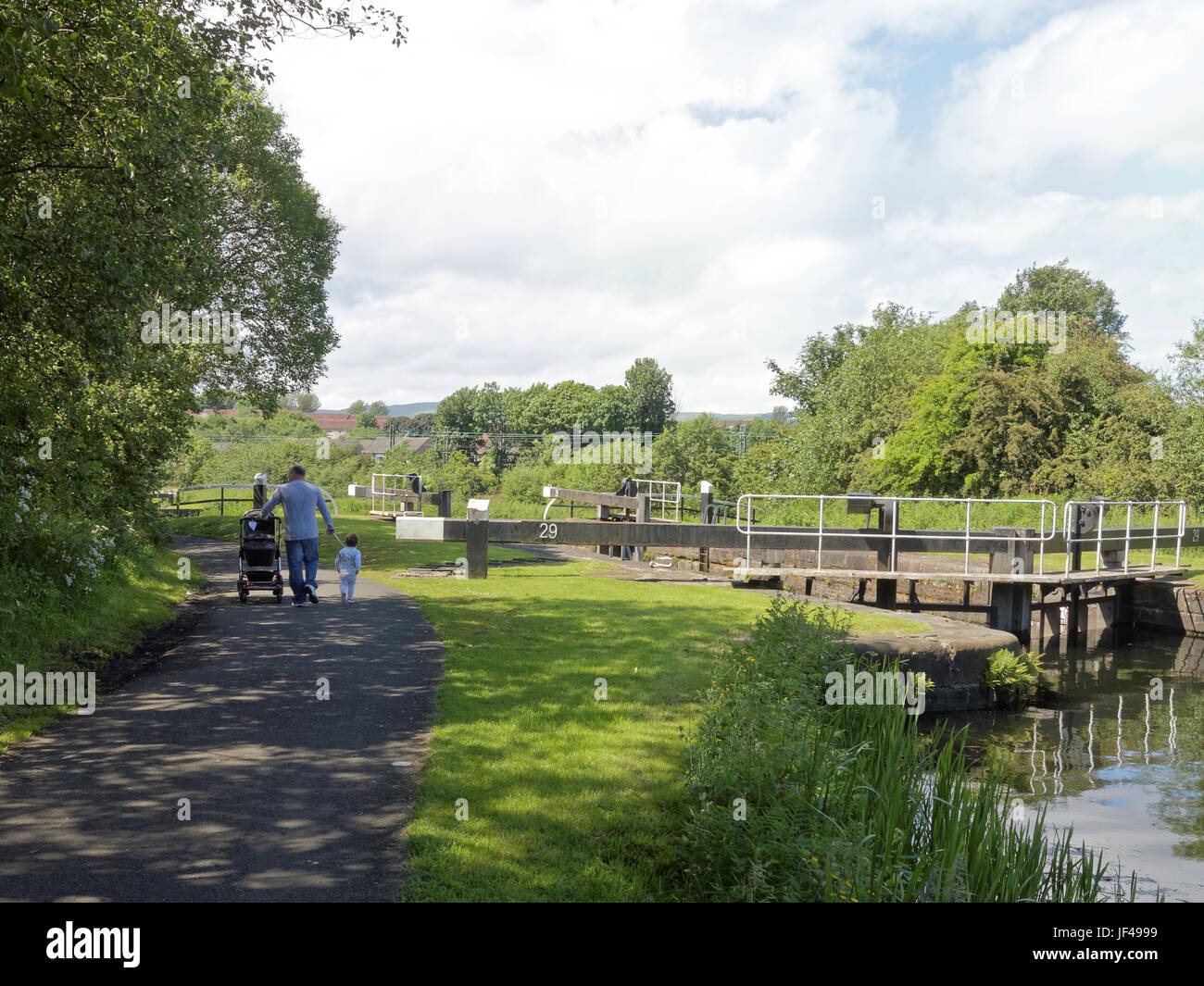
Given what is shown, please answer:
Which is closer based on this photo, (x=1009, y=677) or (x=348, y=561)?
→ (x=1009, y=677)

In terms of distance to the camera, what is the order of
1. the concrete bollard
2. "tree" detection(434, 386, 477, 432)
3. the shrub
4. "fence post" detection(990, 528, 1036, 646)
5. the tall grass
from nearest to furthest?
the tall grass → the shrub → the concrete bollard → "fence post" detection(990, 528, 1036, 646) → "tree" detection(434, 386, 477, 432)

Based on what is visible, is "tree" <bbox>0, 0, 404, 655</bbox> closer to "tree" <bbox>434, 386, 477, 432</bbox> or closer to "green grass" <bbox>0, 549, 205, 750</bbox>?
"green grass" <bbox>0, 549, 205, 750</bbox>

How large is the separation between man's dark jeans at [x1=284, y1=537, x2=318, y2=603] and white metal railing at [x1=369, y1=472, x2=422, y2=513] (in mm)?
14449

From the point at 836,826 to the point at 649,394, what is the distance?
181 feet

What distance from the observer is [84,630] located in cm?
905

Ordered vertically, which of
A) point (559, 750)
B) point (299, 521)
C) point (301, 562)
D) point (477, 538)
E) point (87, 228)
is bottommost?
point (559, 750)

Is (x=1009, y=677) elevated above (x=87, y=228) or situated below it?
below

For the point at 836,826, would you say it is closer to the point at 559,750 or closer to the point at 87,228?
the point at 559,750

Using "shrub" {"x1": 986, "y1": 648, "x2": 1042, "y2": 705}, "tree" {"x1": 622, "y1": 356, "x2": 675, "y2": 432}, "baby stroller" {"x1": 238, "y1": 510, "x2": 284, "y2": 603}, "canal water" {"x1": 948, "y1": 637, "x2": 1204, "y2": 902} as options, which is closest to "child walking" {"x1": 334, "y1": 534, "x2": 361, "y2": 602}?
"baby stroller" {"x1": 238, "y1": 510, "x2": 284, "y2": 603}

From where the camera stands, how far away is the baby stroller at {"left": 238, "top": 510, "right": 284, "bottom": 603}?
11.9 metres

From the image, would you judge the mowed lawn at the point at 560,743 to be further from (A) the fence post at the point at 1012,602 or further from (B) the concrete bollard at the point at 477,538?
(A) the fence post at the point at 1012,602

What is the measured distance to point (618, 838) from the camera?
187 inches

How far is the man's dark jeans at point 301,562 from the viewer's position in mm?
11312

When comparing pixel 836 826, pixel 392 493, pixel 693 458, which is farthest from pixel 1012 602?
pixel 693 458
